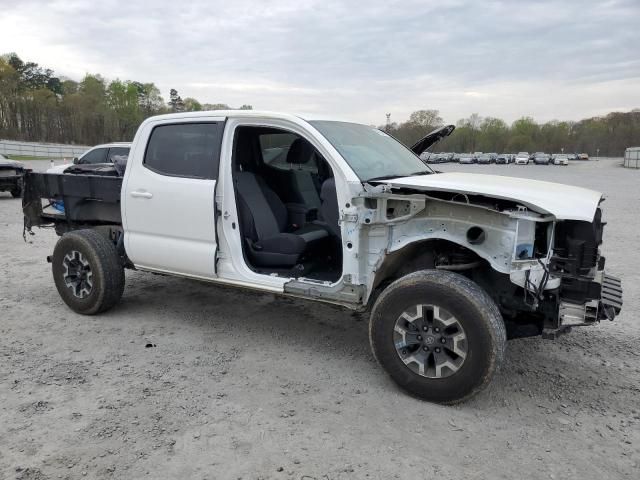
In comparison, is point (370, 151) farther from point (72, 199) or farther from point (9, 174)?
point (9, 174)

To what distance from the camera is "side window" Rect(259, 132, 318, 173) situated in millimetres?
5098

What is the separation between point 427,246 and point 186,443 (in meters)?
2.16

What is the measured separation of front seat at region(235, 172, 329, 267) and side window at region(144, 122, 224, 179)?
0.33m

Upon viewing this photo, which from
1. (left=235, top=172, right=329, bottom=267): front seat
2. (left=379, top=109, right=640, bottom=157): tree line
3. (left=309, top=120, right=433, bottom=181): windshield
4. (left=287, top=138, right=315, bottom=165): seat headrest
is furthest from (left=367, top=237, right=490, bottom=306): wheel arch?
(left=379, top=109, right=640, bottom=157): tree line

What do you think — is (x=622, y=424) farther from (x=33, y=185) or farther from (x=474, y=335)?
(x=33, y=185)

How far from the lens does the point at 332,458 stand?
2871mm

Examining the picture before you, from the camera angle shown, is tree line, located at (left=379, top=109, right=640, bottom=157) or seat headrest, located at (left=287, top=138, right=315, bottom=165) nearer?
seat headrest, located at (left=287, top=138, right=315, bottom=165)

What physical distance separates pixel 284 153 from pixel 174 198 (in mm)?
1346

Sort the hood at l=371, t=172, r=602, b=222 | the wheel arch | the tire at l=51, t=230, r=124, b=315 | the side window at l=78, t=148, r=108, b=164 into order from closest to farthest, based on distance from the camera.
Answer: the hood at l=371, t=172, r=602, b=222, the wheel arch, the tire at l=51, t=230, r=124, b=315, the side window at l=78, t=148, r=108, b=164

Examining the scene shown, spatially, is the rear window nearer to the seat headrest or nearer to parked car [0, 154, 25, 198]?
the seat headrest

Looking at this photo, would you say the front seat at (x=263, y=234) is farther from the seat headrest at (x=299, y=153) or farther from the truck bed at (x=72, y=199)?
the truck bed at (x=72, y=199)

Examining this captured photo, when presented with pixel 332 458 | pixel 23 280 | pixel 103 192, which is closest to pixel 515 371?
pixel 332 458

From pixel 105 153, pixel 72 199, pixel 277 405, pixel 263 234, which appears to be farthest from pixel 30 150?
pixel 277 405

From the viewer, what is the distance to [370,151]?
14.6 feet
